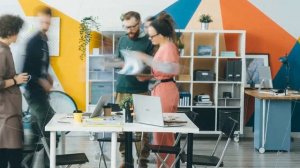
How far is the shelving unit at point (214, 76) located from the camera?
5.55 metres

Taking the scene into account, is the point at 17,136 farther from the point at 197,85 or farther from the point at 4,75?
the point at 197,85

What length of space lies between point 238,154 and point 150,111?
2347 mm

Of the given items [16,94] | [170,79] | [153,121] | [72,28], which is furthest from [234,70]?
[16,94]

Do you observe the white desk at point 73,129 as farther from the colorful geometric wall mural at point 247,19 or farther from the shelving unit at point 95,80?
the colorful geometric wall mural at point 247,19

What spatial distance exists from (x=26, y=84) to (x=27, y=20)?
36 centimetres

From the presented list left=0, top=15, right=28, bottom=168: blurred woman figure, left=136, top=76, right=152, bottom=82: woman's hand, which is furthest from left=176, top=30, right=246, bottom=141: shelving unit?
left=0, top=15, right=28, bottom=168: blurred woman figure

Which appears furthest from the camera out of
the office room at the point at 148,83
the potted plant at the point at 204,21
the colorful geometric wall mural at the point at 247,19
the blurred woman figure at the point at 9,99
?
the colorful geometric wall mural at the point at 247,19

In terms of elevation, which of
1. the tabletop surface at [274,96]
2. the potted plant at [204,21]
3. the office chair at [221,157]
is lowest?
the office chair at [221,157]

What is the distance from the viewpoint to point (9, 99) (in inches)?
104

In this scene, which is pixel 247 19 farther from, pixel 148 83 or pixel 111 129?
pixel 111 129

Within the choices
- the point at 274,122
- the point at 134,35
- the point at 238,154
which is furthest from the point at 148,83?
the point at 274,122

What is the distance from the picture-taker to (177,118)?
3031 mm

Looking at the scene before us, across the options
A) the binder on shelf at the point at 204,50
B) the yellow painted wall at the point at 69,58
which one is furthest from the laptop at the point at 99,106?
the binder on shelf at the point at 204,50

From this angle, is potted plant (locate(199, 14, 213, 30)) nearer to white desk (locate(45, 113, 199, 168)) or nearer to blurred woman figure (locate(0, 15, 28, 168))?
white desk (locate(45, 113, 199, 168))
